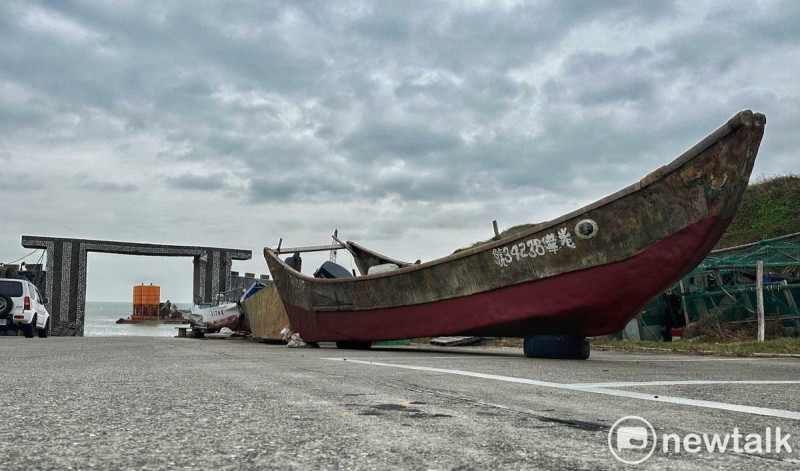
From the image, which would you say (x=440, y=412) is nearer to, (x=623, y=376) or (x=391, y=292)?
(x=623, y=376)

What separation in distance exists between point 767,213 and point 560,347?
22.4m

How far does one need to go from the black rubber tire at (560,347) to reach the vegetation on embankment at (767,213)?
1876 centimetres

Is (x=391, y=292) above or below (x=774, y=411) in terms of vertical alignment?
above

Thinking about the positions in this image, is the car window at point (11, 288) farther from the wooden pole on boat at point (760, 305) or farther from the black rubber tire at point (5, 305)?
the wooden pole on boat at point (760, 305)

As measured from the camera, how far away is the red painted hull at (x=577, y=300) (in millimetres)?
8344

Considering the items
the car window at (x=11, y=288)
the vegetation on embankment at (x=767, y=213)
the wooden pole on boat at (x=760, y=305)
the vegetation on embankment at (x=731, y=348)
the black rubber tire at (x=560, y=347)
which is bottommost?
the vegetation on embankment at (x=731, y=348)

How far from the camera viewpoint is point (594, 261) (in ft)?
29.1

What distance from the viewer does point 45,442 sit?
2215mm

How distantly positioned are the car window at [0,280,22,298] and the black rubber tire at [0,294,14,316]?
0.44 ft

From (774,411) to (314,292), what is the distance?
1155 cm

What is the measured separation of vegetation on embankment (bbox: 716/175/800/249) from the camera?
82.1ft

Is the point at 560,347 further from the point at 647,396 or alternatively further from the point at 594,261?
the point at 647,396

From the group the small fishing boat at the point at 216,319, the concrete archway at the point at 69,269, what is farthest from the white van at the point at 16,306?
the concrete archway at the point at 69,269

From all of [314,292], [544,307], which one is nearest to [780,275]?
[544,307]
